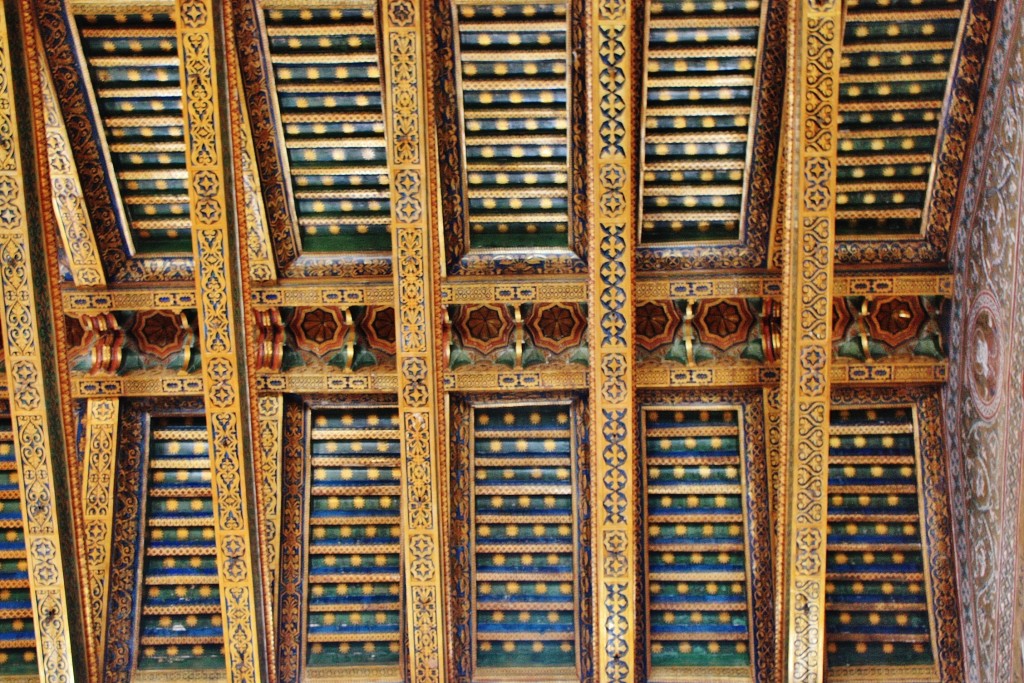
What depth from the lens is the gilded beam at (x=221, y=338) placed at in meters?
9.51

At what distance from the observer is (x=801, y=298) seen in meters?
10.1

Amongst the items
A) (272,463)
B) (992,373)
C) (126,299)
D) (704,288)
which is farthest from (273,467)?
(992,373)

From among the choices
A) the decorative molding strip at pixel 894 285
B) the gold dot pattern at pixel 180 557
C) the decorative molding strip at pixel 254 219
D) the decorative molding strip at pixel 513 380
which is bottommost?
the gold dot pattern at pixel 180 557

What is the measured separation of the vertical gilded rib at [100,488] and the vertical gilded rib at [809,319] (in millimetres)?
6613

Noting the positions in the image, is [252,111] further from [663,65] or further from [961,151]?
[961,151]

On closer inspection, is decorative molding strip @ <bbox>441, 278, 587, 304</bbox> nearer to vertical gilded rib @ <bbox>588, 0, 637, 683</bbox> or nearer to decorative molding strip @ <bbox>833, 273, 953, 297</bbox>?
vertical gilded rib @ <bbox>588, 0, 637, 683</bbox>

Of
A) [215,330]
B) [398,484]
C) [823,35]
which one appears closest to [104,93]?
[215,330]

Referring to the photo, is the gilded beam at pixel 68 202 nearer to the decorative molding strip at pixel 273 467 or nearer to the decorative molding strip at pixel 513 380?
the decorative molding strip at pixel 273 467

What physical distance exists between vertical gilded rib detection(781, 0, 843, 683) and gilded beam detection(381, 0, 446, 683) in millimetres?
3193

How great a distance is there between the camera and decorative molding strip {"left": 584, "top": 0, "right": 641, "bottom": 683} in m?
9.56

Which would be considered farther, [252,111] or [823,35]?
[252,111]

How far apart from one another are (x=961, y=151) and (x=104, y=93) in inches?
316

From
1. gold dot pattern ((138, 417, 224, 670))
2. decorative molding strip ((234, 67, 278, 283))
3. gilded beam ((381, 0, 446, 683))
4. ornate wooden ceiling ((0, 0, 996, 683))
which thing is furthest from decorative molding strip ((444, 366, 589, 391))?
gold dot pattern ((138, 417, 224, 670))

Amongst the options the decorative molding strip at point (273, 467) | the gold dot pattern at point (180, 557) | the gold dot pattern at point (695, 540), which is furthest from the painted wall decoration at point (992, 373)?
the gold dot pattern at point (180, 557)
